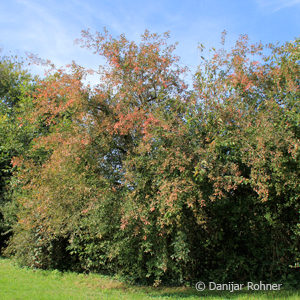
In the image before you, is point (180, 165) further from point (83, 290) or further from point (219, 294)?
point (83, 290)

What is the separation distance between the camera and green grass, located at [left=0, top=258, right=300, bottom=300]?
710cm

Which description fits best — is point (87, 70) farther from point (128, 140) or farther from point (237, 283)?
point (237, 283)

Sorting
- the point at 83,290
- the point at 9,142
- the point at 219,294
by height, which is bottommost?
the point at 83,290

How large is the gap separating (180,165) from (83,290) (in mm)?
4526

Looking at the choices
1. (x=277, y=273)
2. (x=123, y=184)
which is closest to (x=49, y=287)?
(x=123, y=184)

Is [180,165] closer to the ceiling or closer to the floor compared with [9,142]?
closer to the floor

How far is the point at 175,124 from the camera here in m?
7.57

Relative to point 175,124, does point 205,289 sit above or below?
below

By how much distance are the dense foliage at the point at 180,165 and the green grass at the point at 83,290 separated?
57cm

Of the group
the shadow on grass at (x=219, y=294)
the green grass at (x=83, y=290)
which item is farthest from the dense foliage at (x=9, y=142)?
the shadow on grass at (x=219, y=294)

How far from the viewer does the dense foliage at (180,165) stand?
6922 millimetres

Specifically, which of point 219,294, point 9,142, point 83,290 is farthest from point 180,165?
point 9,142

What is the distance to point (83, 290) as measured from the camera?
328 inches

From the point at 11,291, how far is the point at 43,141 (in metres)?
4.19
